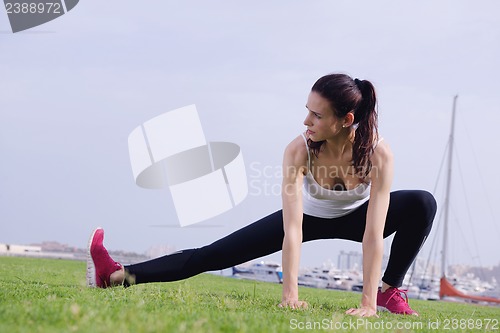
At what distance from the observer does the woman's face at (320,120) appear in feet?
14.8

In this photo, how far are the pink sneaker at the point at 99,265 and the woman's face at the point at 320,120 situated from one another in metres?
2.03

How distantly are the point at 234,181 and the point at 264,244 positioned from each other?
12.0ft

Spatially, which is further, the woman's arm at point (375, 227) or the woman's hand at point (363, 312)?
the woman's arm at point (375, 227)

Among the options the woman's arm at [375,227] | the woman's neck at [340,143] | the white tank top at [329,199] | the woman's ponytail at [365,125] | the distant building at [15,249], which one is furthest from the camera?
the distant building at [15,249]

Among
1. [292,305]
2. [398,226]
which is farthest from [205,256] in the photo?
[398,226]

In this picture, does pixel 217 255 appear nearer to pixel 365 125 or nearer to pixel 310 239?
pixel 310 239

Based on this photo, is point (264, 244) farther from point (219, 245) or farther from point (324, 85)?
point (324, 85)

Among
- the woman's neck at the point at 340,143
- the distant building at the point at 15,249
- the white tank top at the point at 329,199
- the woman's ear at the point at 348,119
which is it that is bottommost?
the distant building at the point at 15,249

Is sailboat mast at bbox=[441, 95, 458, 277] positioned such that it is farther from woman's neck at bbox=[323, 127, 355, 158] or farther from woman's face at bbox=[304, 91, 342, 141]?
woman's face at bbox=[304, 91, 342, 141]

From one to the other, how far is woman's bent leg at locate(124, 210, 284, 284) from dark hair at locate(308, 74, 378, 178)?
92 cm

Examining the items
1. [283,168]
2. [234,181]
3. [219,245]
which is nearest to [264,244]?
[219,245]

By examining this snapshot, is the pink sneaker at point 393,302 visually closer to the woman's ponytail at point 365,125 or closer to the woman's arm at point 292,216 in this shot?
the woman's arm at point 292,216

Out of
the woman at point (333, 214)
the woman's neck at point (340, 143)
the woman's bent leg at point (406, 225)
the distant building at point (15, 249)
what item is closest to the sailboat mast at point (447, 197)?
the distant building at point (15, 249)

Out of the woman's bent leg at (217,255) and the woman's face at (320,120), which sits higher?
the woman's face at (320,120)
